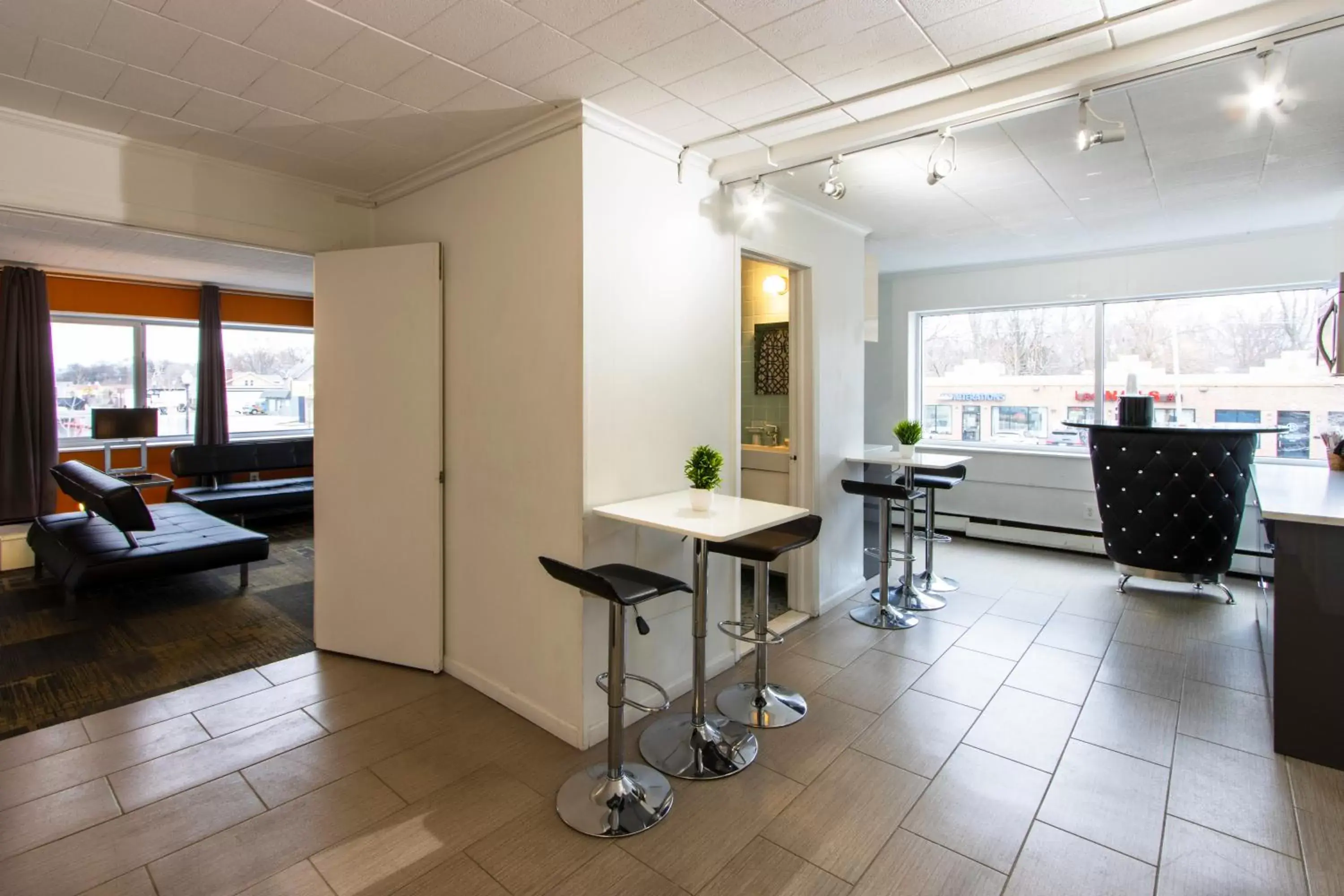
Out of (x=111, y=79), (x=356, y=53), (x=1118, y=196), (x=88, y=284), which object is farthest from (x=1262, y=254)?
(x=88, y=284)

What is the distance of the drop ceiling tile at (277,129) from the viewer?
2674 millimetres

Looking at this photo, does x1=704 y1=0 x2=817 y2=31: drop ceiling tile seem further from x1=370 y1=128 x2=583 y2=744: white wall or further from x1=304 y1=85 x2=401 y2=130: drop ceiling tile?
x1=304 y1=85 x2=401 y2=130: drop ceiling tile

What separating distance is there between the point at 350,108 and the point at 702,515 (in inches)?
81.7

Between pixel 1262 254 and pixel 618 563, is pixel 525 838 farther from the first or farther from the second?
pixel 1262 254

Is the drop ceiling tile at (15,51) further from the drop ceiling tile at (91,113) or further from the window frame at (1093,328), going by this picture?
the window frame at (1093,328)

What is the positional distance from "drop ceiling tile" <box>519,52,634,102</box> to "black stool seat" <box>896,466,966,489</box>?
301cm

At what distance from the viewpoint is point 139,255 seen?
5.59 meters

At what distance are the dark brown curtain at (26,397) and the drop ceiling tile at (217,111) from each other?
4.93m

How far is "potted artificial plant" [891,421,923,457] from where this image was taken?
438 cm

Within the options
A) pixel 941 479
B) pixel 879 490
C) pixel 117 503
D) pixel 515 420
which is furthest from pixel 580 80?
pixel 117 503

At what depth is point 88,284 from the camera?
6.50 metres

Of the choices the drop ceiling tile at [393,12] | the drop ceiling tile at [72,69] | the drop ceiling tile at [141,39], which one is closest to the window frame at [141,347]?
the drop ceiling tile at [72,69]

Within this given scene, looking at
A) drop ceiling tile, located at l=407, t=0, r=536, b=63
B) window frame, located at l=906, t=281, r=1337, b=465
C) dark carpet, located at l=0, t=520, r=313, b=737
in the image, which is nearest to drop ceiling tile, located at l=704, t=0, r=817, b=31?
drop ceiling tile, located at l=407, t=0, r=536, b=63

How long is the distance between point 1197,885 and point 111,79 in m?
4.35
